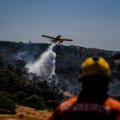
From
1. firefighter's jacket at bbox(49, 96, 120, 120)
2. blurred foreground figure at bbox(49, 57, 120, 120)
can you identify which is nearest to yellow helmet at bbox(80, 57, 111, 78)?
blurred foreground figure at bbox(49, 57, 120, 120)

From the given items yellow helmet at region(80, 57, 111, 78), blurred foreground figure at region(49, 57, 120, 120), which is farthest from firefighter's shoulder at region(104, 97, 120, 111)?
yellow helmet at region(80, 57, 111, 78)

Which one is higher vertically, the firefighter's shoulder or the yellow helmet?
the yellow helmet

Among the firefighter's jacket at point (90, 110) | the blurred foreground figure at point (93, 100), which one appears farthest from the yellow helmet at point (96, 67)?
the firefighter's jacket at point (90, 110)

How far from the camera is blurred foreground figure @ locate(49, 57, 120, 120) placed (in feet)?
16.5

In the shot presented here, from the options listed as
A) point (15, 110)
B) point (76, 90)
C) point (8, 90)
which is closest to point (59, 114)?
point (15, 110)

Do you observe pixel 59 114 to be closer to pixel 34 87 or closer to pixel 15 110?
pixel 15 110

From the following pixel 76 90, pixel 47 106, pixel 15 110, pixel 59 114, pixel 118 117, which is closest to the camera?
pixel 118 117

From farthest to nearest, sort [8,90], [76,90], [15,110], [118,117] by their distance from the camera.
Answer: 1. [76,90]
2. [8,90]
3. [15,110]
4. [118,117]

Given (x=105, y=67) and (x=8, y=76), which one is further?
(x=8, y=76)

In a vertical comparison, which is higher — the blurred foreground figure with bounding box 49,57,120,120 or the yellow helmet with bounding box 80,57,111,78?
the yellow helmet with bounding box 80,57,111,78

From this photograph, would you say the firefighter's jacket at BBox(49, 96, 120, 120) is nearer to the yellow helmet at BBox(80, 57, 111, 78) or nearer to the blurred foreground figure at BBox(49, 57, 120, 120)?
the blurred foreground figure at BBox(49, 57, 120, 120)

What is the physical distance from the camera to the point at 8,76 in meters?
93.1

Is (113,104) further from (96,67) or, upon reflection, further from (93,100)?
(96,67)

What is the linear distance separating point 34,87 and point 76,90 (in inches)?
3663
